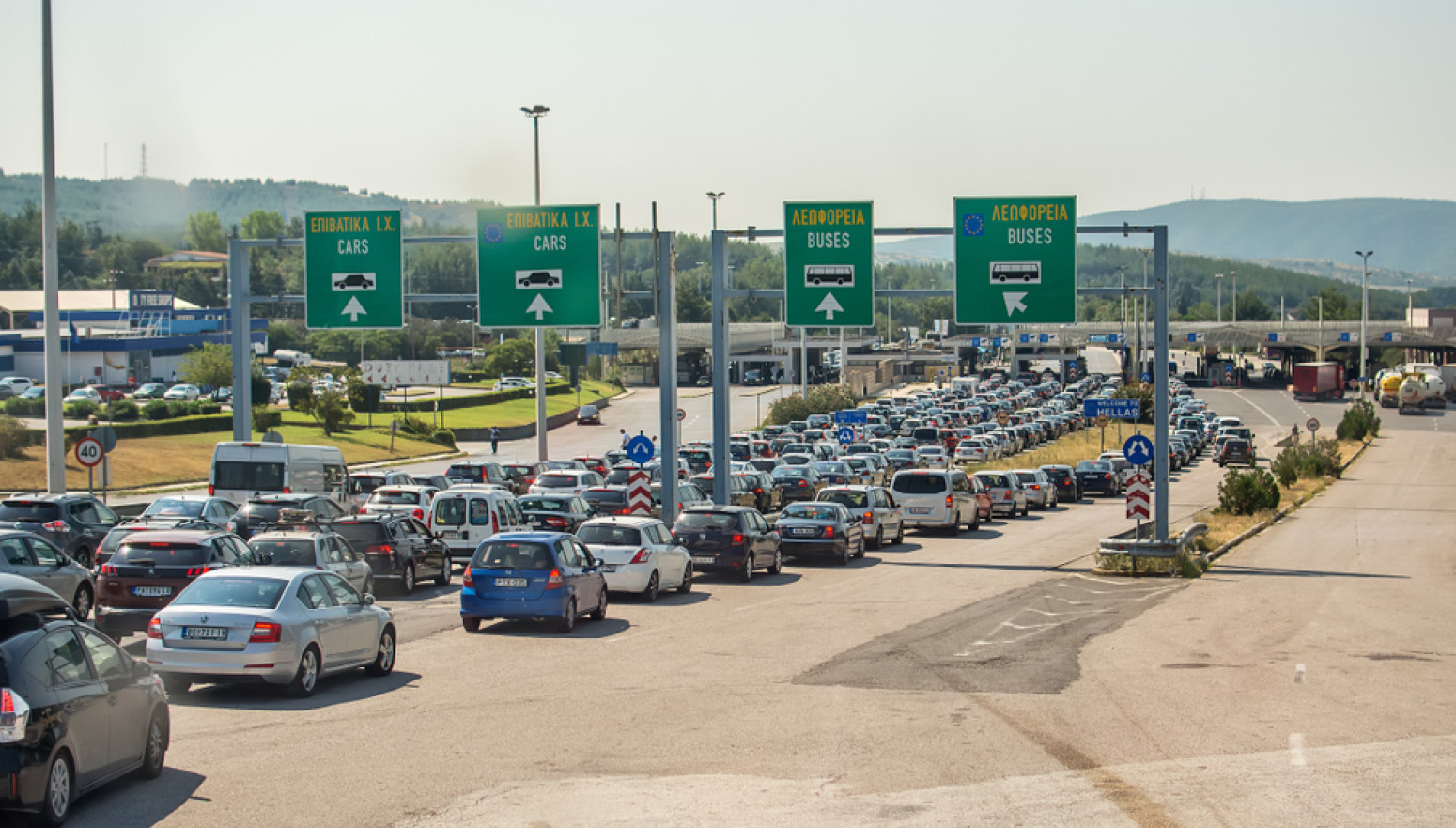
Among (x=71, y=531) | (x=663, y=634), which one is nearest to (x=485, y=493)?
(x=71, y=531)

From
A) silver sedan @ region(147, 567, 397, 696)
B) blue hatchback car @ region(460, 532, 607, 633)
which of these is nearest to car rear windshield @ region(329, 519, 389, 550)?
blue hatchback car @ region(460, 532, 607, 633)

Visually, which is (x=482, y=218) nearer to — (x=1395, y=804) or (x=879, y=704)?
(x=879, y=704)

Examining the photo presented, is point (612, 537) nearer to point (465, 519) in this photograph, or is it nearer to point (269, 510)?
point (465, 519)

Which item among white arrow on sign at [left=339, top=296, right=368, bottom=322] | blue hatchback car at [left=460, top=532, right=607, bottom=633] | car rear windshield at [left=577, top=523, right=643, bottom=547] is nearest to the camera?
blue hatchback car at [left=460, top=532, right=607, bottom=633]

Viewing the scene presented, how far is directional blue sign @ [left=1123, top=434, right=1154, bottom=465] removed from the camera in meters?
32.8

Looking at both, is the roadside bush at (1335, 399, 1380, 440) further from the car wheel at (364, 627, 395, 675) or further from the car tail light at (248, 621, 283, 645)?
the car tail light at (248, 621, 283, 645)

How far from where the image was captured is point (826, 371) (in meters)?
146

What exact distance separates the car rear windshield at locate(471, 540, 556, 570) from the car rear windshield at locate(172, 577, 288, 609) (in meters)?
5.79

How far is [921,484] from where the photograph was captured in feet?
136

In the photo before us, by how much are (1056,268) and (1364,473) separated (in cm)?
3795

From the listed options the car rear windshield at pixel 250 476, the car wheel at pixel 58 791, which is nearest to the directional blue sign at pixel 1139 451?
the car rear windshield at pixel 250 476

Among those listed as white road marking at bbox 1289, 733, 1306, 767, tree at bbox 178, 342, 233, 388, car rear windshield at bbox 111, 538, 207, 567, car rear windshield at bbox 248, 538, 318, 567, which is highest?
tree at bbox 178, 342, 233, 388

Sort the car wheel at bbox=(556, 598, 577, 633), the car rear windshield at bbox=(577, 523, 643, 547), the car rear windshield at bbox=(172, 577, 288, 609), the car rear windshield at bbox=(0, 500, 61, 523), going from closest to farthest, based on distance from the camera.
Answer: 1. the car rear windshield at bbox=(172, 577, 288, 609)
2. the car wheel at bbox=(556, 598, 577, 633)
3. the car rear windshield at bbox=(577, 523, 643, 547)
4. the car rear windshield at bbox=(0, 500, 61, 523)

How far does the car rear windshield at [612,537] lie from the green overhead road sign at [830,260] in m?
10.9
